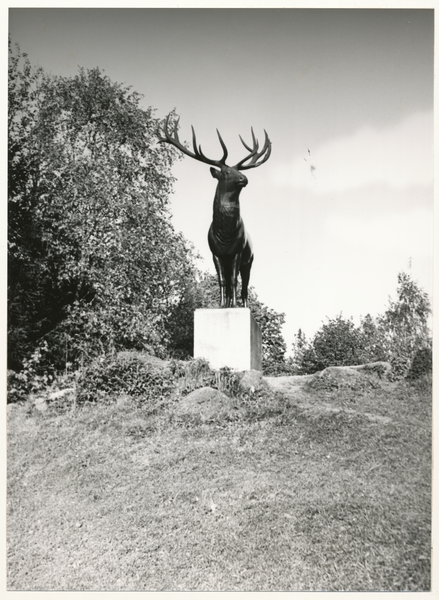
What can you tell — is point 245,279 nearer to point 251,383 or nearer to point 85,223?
point 251,383

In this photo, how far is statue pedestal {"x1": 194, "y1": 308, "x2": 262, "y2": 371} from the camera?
9523 mm

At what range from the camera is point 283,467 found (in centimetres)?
663

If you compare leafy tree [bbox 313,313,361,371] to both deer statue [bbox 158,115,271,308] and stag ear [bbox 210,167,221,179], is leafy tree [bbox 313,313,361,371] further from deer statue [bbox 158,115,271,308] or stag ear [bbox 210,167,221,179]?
stag ear [bbox 210,167,221,179]

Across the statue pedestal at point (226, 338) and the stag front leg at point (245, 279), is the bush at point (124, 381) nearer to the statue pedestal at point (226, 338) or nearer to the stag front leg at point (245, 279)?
the statue pedestal at point (226, 338)

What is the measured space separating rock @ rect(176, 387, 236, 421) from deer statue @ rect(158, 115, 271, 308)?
1.97 metres

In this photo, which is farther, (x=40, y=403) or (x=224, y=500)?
(x=40, y=403)

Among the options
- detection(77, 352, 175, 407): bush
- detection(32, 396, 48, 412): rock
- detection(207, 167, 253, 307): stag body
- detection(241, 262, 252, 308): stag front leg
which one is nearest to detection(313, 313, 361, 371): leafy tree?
detection(241, 262, 252, 308): stag front leg

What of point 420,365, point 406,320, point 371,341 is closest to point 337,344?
point 371,341

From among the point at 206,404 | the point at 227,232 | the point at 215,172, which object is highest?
the point at 215,172

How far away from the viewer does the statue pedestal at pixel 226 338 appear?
9.52m

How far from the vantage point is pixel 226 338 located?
960 centimetres

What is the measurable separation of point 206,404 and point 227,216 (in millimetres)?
3268
